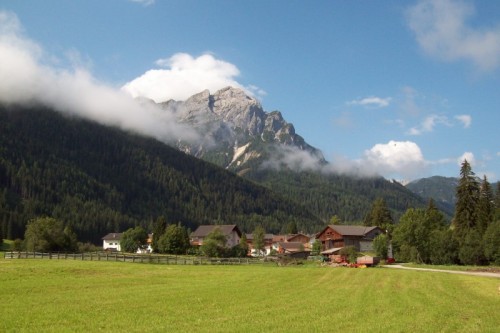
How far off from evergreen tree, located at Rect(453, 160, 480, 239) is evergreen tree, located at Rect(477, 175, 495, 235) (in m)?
1.00

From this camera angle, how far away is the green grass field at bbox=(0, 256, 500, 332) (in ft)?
64.8

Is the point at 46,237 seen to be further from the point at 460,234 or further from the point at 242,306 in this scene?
the point at 460,234

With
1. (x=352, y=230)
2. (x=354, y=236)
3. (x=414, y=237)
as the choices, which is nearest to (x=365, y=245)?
(x=354, y=236)

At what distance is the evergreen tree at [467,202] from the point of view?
84.0 meters

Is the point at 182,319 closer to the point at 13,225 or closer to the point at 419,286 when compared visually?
the point at 419,286

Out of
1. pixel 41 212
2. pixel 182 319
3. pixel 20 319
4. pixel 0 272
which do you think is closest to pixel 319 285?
pixel 182 319

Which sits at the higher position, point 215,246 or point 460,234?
point 460,234

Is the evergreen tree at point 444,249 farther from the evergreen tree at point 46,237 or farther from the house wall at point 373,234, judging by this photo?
the evergreen tree at point 46,237

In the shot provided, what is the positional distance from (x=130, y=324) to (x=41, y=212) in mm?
191621

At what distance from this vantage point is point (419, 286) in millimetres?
37625

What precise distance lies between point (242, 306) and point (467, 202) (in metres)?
71.3

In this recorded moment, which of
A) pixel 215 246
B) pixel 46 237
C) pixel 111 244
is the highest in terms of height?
pixel 46 237

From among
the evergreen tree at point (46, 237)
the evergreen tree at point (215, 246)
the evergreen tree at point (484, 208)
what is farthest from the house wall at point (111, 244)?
the evergreen tree at point (484, 208)

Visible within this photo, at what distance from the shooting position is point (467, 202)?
84375 millimetres
